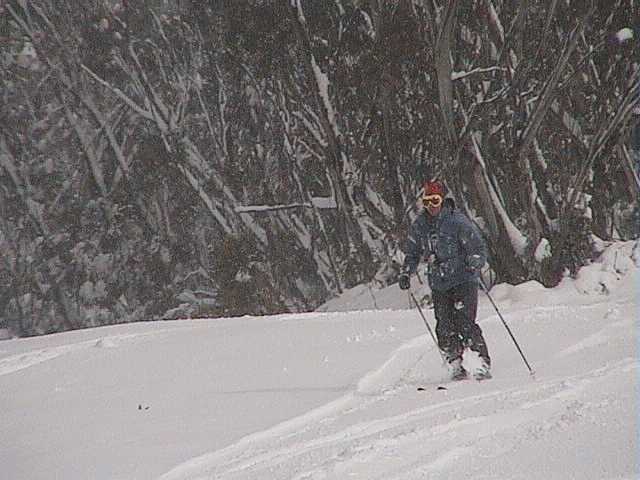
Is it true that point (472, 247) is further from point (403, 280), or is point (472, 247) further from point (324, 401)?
point (324, 401)

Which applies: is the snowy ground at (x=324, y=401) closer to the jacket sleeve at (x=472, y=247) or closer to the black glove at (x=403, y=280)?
the black glove at (x=403, y=280)

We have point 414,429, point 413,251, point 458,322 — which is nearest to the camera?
point 414,429

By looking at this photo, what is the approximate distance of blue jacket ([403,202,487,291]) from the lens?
8156 millimetres

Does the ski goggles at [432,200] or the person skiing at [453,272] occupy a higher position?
the ski goggles at [432,200]

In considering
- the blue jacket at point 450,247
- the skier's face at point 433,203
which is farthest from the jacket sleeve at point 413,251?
the skier's face at point 433,203

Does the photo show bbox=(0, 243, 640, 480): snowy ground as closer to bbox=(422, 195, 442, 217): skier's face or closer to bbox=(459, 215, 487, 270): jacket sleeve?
bbox=(459, 215, 487, 270): jacket sleeve

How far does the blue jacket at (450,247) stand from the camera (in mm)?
8156

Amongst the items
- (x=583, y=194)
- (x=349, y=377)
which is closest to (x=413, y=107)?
(x=583, y=194)

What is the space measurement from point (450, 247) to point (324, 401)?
1.56 metres

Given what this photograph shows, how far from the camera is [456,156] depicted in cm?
1670

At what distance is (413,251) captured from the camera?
8578 millimetres

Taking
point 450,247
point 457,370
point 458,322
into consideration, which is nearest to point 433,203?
point 450,247

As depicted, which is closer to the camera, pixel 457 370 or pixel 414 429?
pixel 414 429

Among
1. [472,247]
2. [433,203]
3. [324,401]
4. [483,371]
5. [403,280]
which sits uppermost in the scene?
[433,203]
